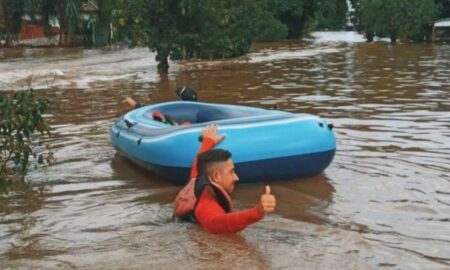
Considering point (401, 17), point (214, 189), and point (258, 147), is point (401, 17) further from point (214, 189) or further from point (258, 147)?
point (214, 189)

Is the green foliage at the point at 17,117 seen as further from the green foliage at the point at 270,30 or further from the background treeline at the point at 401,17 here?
the green foliage at the point at 270,30

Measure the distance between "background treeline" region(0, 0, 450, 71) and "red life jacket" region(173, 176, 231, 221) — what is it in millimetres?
3987

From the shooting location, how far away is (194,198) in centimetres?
531

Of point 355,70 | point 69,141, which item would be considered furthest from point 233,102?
point 355,70

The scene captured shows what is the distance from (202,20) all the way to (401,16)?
22.5 m

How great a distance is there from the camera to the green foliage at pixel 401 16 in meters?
39.8

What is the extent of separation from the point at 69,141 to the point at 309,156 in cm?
395

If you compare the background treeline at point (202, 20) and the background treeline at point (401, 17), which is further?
the background treeline at point (401, 17)

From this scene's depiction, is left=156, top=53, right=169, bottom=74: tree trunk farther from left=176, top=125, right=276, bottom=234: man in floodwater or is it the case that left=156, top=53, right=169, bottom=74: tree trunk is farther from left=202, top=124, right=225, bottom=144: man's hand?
left=176, top=125, right=276, bottom=234: man in floodwater

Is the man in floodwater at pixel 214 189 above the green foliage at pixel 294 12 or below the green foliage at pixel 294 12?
below

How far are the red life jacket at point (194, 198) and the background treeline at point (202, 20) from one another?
13.1ft

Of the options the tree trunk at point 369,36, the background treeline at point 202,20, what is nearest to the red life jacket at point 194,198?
the background treeline at point 202,20

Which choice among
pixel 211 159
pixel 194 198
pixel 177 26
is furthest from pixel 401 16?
pixel 211 159

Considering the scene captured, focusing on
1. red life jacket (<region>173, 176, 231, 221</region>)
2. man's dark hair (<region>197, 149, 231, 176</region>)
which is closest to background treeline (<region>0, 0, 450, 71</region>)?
red life jacket (<region>173, 176, 231, 221</region>)
